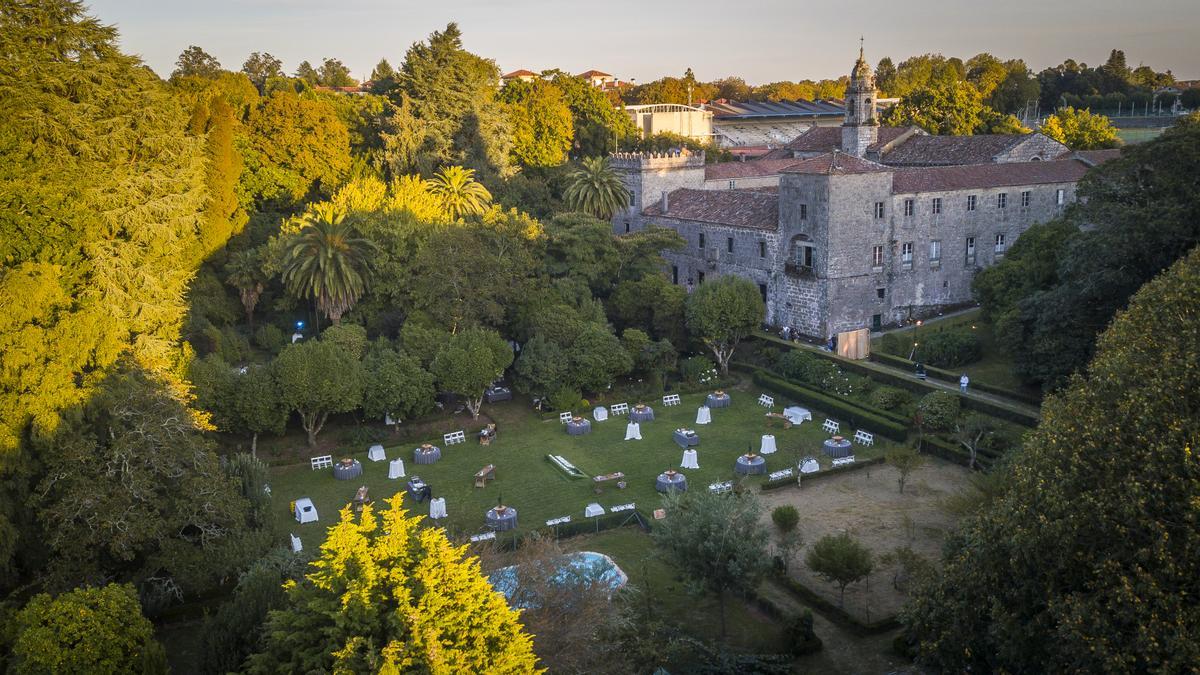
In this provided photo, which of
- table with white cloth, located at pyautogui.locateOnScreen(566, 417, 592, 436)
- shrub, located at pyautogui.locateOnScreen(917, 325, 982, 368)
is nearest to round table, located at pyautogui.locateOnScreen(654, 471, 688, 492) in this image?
table with white cloth, located at pyautogui.locateOnScreen(566, 417, 592, 436)

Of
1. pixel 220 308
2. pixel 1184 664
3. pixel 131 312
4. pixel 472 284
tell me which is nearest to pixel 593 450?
pixel 472 284

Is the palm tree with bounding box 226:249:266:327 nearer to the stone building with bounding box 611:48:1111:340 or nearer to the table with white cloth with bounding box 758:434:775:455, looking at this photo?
the stone building with bounding box 611:48:1111:340

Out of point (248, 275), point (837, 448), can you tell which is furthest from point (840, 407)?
point (248, 275)

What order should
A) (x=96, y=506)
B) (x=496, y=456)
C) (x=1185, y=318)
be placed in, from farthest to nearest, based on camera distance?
(x=496, y=456)
(x=96, y=506)
(x=1185, y=318)

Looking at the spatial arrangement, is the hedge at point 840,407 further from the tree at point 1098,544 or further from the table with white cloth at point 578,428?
the tree at point 1098,544

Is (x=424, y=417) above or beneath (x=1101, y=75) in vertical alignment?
beneath

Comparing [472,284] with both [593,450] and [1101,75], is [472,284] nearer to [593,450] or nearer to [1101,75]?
[593,450]
